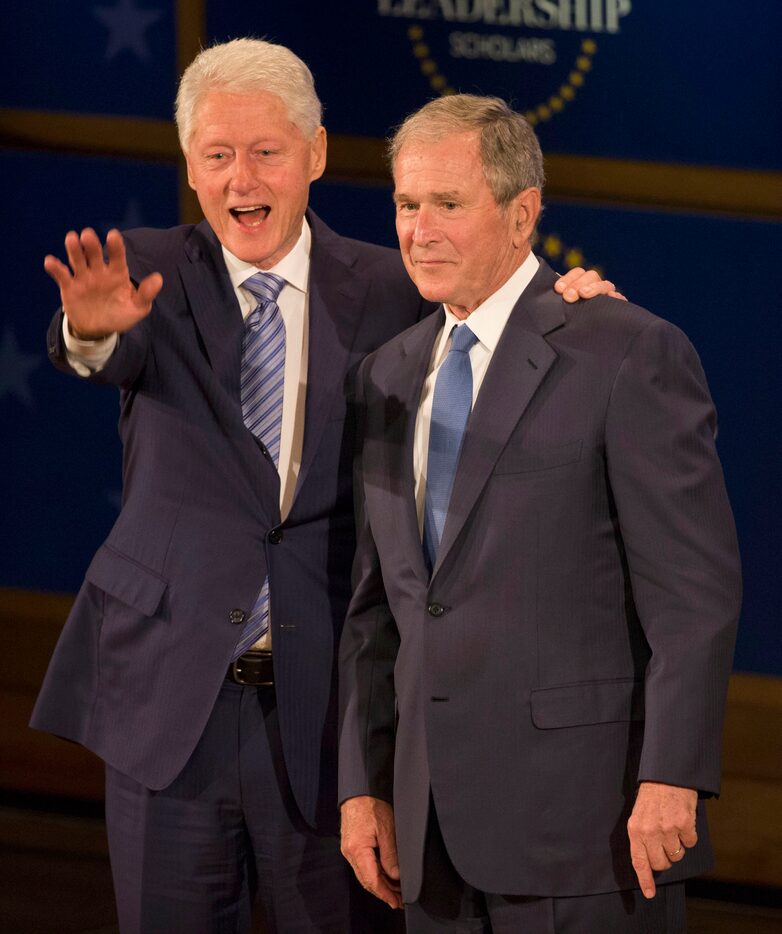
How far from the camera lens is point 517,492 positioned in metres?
1.90

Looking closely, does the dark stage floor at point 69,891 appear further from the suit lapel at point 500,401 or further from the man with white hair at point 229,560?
the suit lapel at point 500,401

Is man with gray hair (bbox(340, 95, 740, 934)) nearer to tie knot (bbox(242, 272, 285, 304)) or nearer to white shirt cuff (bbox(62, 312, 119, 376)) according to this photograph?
tie knot (bbox(242, 272, 285, 304))

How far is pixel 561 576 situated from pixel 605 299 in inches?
14.6

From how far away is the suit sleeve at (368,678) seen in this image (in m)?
2.08

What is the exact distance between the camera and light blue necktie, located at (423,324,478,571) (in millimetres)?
1976

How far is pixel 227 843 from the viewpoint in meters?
2.21

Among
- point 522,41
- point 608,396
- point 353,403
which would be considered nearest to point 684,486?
point 608,396

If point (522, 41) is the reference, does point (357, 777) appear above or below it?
below

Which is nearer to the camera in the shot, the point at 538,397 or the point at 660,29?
the point at 538,397

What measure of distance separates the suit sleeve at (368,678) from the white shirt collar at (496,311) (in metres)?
0.25

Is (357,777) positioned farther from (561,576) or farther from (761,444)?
(761,444)

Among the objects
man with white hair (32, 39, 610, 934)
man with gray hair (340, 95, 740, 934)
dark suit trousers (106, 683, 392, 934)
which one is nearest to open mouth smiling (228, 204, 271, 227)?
man with white hair (32, 39, 610, 934)

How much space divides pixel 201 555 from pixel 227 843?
423mm

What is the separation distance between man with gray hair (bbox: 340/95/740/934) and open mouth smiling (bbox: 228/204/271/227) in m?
0.26
